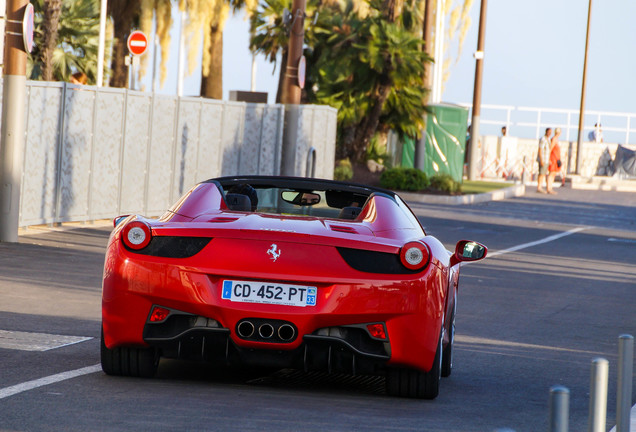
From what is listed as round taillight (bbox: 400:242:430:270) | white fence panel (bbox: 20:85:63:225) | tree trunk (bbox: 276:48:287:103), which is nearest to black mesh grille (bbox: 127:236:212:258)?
round taillight (bbox: 400:242:430:270)

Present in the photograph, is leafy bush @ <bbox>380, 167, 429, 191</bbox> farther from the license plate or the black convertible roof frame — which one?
the license plate

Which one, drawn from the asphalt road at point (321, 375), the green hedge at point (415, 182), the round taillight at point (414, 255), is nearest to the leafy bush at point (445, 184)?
the green hedge at point (415, 182)

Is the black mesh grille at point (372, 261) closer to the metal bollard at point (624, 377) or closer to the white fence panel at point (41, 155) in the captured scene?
the metal bollard at point (624, 377)

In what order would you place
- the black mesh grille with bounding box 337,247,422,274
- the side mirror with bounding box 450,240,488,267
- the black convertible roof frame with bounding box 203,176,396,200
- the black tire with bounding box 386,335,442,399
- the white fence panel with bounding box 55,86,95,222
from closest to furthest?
the black mesh grille with bounding box 337,247,422,274 < the black tire with bounding box 386,335,442,399 < the side mirror with bounding box 450,240,488,267 < the black convertible roof frame with bounding box 203,176,396,200 < the white fence panel with bounding box 55,86,95,222

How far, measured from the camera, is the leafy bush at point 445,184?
3416 centimetres

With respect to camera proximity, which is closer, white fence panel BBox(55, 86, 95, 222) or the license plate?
the license plate

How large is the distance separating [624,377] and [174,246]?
8.20ft

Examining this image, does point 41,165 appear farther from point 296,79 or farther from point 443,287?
point 443,287

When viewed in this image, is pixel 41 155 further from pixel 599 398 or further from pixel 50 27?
pixel 599 398

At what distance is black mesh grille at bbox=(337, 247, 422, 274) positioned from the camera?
6469mm

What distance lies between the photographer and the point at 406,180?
33719mm

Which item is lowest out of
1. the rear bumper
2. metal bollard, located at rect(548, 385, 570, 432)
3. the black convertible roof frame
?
the rear bumper

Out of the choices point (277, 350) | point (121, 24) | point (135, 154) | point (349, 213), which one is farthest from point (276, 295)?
point (121, 24)

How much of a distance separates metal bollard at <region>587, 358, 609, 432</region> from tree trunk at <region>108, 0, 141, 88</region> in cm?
3292
